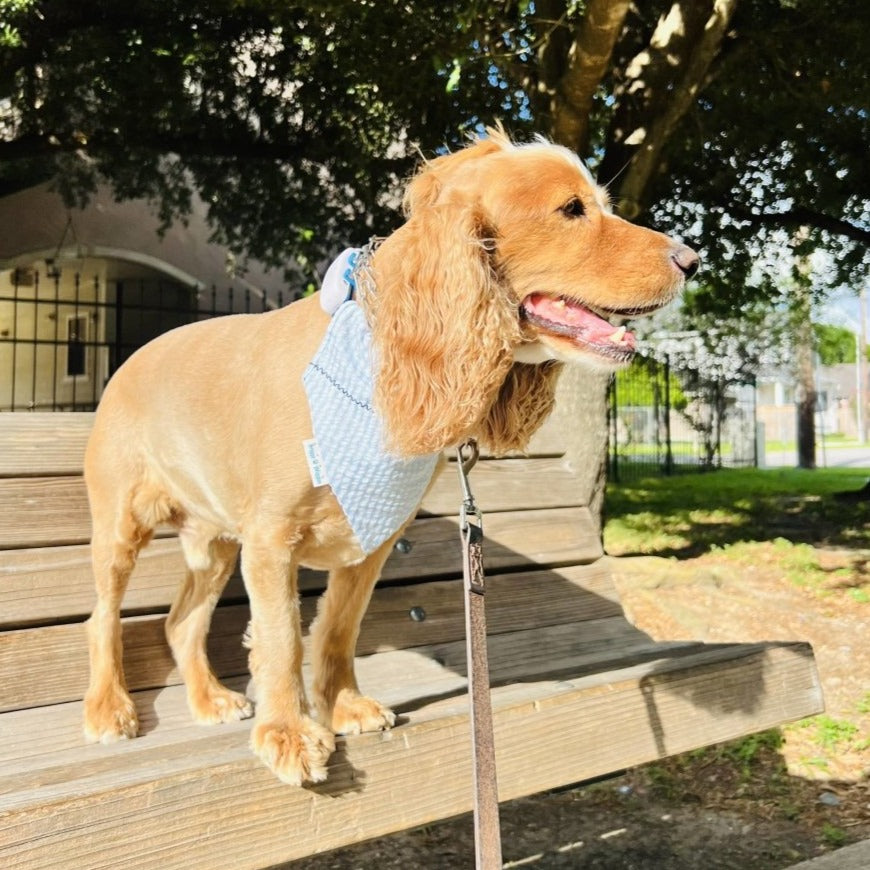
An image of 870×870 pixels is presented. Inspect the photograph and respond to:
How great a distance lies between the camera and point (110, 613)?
2.54 meters

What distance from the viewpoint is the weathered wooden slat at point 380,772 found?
1.74 m

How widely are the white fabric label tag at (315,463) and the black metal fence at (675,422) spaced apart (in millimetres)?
17995

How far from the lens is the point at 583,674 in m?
2.77

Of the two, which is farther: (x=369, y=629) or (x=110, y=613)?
(x=369, y=629)

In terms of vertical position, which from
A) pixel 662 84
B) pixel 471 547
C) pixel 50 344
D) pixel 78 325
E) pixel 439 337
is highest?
pixel 662 84

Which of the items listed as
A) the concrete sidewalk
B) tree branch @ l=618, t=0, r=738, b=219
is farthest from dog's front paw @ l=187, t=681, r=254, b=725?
tree branch @ l=618, t=0, r=738, b=219

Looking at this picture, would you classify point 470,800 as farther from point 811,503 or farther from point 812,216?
point 811,503

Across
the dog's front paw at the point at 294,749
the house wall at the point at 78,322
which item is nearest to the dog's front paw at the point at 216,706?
the dog's front paw at the point at 294,749

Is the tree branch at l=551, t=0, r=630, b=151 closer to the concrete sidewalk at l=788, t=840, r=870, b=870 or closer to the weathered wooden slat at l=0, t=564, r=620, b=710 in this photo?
the weathered wooden slat at l=0, t=564, r=620, b=710

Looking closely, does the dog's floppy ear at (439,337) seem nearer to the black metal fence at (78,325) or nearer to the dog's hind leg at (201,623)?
the dog's hind leg at (201,623)

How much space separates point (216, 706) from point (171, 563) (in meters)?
0.56

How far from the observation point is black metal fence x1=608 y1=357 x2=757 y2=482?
2106 centimetres

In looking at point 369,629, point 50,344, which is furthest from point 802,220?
point 50,344

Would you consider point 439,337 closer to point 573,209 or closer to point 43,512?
point 573,209
